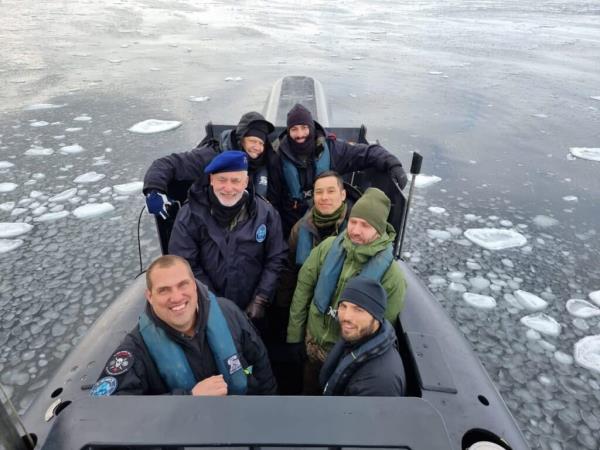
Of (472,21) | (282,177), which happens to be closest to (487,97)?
(282,177)

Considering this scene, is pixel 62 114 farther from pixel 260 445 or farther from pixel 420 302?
pixel 260 445

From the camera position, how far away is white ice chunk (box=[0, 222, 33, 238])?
455 cm

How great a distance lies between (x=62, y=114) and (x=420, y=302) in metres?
8.82

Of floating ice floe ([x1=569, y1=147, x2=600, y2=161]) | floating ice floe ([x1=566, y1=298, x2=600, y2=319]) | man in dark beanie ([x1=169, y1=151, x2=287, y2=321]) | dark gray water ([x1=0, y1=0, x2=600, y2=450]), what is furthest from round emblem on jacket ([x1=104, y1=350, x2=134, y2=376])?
floating ice floe ([x1=569, y1=147, x2=600, y2=161])

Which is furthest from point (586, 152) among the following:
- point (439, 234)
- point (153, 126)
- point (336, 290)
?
point (153, 126)

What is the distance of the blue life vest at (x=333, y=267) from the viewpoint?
6.65ft

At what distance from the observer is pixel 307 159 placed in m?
3.13

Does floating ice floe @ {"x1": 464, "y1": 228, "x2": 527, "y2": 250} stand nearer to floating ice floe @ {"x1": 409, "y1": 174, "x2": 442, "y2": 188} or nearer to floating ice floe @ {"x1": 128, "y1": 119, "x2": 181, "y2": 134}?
floating ice floe @ {"x1": 409, "y1": 174, "x2": 442, "y2": 188}

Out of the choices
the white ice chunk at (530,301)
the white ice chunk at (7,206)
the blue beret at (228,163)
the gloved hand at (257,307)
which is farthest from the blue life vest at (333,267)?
the white ice chunk at (7,206)

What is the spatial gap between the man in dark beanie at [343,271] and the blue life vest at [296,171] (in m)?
0.99

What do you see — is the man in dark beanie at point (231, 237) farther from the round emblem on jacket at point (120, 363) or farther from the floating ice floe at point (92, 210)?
the floating ice floe at point (92, 210)

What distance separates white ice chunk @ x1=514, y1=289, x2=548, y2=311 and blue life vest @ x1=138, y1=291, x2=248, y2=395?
3024mm

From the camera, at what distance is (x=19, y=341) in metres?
3.24

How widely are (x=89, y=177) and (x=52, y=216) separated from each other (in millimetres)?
1171
